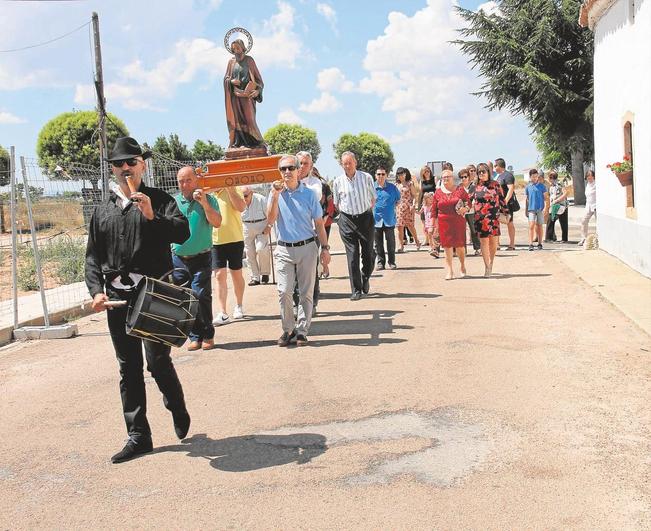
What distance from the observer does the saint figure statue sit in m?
12.9

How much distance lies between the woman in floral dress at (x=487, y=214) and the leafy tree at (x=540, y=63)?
66.7 ft

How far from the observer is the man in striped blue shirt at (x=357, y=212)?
11484 mm

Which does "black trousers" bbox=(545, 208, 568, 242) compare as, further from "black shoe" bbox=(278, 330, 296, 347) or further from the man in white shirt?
"black shoe" bbox=(278, 330, 296, 347)

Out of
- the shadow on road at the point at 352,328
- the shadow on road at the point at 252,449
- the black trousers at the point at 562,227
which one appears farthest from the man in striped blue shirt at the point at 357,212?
the black trousers at the point at 562,227

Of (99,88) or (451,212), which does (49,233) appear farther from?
(99,88)

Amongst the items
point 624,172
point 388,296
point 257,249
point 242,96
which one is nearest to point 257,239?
point 257,249

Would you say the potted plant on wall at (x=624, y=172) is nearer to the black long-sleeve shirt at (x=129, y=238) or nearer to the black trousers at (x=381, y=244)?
the black trousers at (x=381, y=244)

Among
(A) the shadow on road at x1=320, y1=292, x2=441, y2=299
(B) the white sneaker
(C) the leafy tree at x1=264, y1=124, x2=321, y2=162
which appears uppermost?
(C) the leafy tree at x1=264, y1=124, x2=321, y2=162

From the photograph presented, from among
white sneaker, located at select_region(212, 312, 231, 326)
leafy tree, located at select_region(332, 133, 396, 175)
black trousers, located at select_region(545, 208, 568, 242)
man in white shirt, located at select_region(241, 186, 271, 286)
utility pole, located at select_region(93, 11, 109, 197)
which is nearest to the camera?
white sneaker, located at select_region(212, 312, 231, 326)

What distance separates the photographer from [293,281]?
8.36 meters

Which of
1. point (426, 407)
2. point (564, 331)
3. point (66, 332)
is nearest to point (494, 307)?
point (564, 331)

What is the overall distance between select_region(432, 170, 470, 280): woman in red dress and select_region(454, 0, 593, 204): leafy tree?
2136 centimetres

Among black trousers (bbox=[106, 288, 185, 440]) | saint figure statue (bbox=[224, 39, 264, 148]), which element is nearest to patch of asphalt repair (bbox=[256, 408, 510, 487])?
black trousers (bbox=[106, 288, 185, 440])

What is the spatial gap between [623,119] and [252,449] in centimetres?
1109
